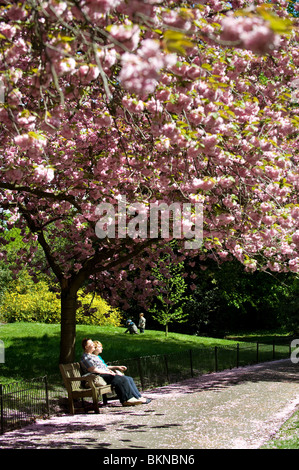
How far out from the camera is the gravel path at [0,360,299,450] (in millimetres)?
6602

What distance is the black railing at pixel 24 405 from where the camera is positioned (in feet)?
26.7

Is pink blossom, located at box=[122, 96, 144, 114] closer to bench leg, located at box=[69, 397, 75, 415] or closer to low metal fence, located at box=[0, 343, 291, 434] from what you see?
low metal fence, located at box=[0, 343, 291, 434]

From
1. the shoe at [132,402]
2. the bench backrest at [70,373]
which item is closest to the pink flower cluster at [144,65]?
the bench backrest at [70,373]

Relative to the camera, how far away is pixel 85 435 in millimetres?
7094

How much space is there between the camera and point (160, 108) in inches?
227

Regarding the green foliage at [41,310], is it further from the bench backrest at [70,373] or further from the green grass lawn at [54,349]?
the bench backrest at [70,373]

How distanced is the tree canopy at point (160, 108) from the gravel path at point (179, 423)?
2.43 m

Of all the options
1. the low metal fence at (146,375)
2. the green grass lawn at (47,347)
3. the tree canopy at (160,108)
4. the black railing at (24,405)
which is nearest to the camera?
the tree canopy at (160,108)

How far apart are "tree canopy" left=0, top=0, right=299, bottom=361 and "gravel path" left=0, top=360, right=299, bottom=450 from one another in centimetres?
243

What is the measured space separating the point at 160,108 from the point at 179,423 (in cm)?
465

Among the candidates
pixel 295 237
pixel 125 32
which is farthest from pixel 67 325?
pixel 125 32

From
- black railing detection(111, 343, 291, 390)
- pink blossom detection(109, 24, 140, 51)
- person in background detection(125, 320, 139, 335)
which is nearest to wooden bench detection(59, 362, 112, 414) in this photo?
black railing detection(111, 343, 291, 390)

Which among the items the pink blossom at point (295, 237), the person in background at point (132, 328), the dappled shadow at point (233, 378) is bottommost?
the dappled shadow at point (233, 378)
